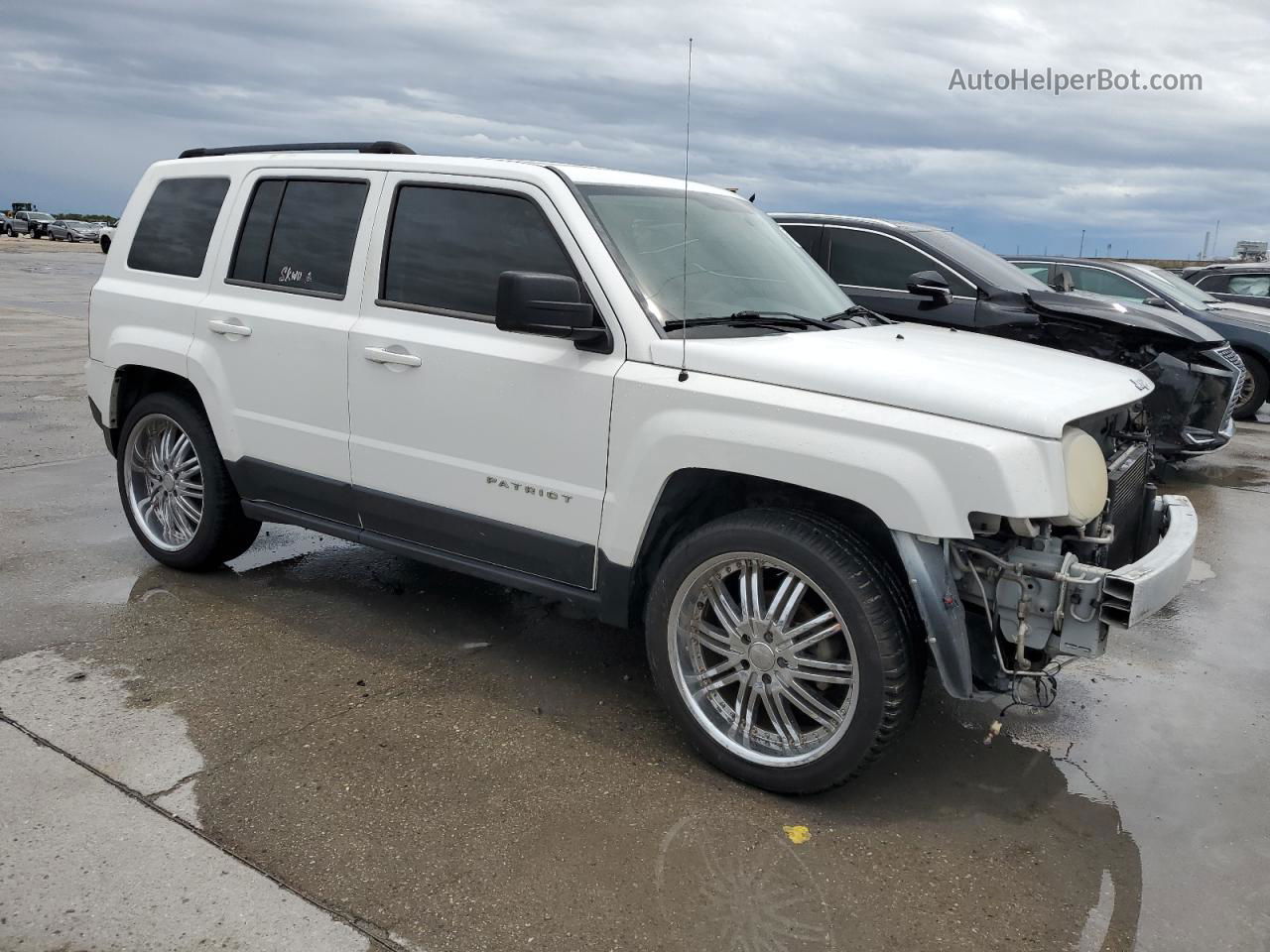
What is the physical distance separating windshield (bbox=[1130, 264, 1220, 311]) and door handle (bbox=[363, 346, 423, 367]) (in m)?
10.3

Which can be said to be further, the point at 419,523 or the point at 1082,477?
the point at 419,523

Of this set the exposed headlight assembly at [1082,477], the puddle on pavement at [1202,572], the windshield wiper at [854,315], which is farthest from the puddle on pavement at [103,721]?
the puddle on pavement at [1202,572]

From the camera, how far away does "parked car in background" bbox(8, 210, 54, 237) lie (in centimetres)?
6425

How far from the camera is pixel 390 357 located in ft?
14.5

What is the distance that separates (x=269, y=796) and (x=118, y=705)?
978 mm

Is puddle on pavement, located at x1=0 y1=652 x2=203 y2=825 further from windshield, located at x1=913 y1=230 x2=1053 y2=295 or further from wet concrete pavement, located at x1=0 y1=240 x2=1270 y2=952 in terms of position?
windshield, located at x1=913 y1=230 x2=1053 y2=295

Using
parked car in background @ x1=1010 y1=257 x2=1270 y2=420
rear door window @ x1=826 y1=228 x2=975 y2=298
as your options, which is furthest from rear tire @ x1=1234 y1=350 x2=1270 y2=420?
rear door window @ x1=826 y1=228 x2=975 y2=298

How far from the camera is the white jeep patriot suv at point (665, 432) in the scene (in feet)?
10.9

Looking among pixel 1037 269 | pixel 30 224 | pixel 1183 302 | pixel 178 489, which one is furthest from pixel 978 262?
pixel 30 224

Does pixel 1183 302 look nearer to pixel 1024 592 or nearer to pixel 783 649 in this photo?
pixel 1024 592

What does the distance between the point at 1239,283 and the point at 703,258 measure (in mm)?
14946

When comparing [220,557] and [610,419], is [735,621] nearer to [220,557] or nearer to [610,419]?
[610,419]

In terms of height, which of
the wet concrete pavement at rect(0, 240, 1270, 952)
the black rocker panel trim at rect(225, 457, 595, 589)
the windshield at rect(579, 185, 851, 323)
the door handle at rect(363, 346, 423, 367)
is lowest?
the wet concrete pavement at rect(0, 240, 1270, 952)

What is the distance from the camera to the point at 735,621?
12.2ft
